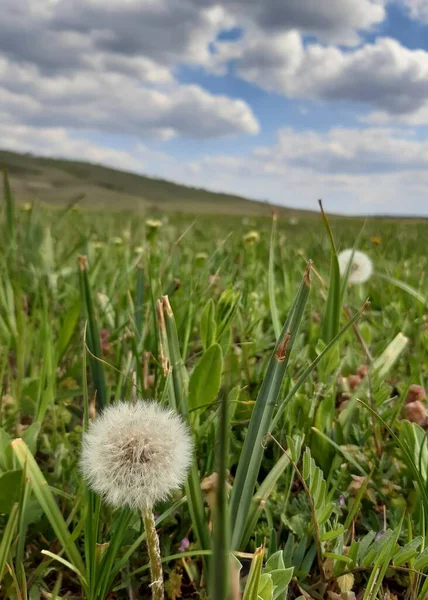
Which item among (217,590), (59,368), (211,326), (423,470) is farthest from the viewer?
(59,368)

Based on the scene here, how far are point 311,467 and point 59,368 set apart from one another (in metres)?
1.14

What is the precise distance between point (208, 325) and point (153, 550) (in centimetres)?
67

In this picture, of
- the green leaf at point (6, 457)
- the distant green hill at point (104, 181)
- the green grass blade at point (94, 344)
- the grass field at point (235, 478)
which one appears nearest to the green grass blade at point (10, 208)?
the grass field at point (235, 478)

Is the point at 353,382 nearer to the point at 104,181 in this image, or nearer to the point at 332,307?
the point at 332,307

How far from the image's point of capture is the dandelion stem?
87 cm

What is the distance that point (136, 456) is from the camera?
2.86ft

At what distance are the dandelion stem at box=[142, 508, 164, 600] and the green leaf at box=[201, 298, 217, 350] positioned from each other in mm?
621

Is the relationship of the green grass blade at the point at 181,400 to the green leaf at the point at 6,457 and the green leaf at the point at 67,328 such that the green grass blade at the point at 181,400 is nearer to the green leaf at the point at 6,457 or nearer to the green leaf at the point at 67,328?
the green leaf at the point at 6,457

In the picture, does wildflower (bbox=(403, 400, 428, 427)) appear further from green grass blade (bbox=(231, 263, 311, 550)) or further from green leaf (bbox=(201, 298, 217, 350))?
green grass blade (bbox=(231, 263, 311, 550))

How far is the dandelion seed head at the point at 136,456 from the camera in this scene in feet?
2.80

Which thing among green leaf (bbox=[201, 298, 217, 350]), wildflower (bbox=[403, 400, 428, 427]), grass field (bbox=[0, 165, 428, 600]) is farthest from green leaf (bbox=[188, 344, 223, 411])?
wildflower (bbox=[403, 400, 428, 427])

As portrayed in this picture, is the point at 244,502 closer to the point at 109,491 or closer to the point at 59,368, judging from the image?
the point at 109,491

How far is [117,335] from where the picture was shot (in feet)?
6.48

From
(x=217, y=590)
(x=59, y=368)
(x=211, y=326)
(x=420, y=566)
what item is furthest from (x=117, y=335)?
(x=217, y=590)
